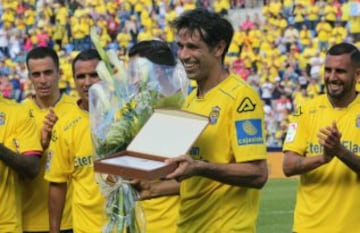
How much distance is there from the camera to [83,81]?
632 cm

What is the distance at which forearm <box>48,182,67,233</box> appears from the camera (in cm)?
640

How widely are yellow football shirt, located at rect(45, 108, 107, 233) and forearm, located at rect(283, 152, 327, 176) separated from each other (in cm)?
120

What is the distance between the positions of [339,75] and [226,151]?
4.61 ft

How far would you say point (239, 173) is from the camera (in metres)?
4.67

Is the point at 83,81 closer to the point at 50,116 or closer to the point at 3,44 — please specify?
the point at 50,116

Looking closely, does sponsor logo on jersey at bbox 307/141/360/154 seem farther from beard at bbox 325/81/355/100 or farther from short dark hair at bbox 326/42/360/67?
short dark hair at bbox 326/42/360/67

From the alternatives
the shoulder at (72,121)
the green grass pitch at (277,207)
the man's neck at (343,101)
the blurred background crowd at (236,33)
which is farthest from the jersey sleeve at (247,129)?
the blurred background crowd at (236,33)

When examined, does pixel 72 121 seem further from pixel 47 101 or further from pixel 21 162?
pixel 47 101

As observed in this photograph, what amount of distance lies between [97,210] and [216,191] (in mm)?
1484

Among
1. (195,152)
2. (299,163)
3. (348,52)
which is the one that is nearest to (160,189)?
(195,152)

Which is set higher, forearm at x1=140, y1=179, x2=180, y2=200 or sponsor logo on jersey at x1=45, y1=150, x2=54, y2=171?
forearm at x1=140, y1=179, x2=180, y2=200

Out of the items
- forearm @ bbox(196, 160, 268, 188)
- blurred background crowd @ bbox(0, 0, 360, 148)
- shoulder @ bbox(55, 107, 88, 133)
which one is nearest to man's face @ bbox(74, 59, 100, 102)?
shoulder @ bbox(55, 107, 88, 133)

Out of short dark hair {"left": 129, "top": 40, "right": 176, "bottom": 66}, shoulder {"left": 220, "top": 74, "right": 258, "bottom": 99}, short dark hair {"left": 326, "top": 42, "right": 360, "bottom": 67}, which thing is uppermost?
short dark hair {"left": 129, "top": 40, "right": 176, "bottom": 66}

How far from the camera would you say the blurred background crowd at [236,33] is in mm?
24828
